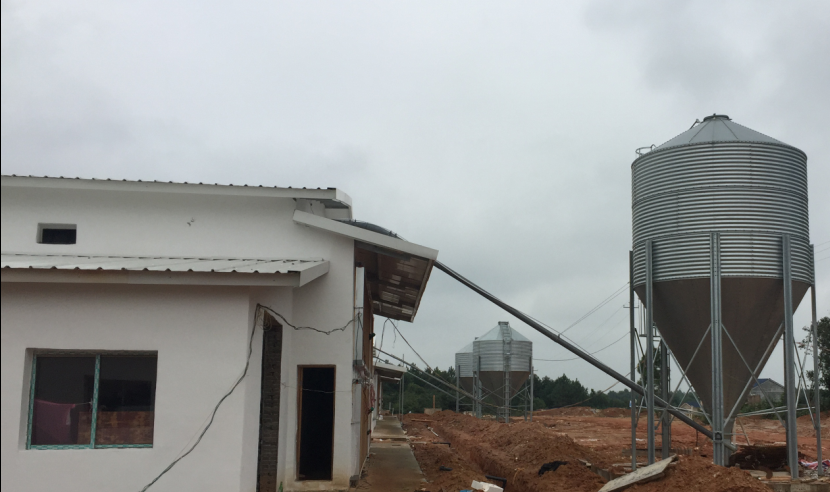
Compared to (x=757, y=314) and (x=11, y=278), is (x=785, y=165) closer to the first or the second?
(x=757, y=314)

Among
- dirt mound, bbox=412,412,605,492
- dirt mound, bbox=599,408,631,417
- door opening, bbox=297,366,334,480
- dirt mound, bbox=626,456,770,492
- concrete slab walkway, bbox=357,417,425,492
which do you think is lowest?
dirt mound, bbox=599,408,631,417

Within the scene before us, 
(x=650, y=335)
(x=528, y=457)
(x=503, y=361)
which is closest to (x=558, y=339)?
(x=650, y=335)

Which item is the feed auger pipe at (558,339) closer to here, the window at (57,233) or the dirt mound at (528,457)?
the dirt mound at (528,457)

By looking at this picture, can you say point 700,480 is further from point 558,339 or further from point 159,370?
point 159,370

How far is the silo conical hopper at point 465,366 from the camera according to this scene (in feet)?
A: 157

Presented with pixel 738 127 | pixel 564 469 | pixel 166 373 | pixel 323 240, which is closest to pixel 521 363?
pixel 564 469

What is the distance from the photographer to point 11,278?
935 cm

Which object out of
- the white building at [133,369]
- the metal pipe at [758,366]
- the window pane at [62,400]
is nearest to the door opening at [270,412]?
the white building at [133,369]

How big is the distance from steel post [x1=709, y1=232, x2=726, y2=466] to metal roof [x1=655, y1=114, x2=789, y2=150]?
2242mm

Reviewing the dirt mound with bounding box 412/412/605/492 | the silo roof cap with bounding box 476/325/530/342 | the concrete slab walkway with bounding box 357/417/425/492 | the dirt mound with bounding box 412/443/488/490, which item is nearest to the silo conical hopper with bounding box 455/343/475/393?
the silo roof cap with bounding box 476/325/530/342

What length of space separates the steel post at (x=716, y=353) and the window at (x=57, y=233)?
12047 millimetres

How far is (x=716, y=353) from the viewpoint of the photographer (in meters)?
14.9

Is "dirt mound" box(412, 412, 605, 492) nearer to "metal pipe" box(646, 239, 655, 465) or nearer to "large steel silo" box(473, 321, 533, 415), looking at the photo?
"metal pipe" box(646, 239, 655, 465)

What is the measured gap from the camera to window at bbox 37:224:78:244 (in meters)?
12.7
